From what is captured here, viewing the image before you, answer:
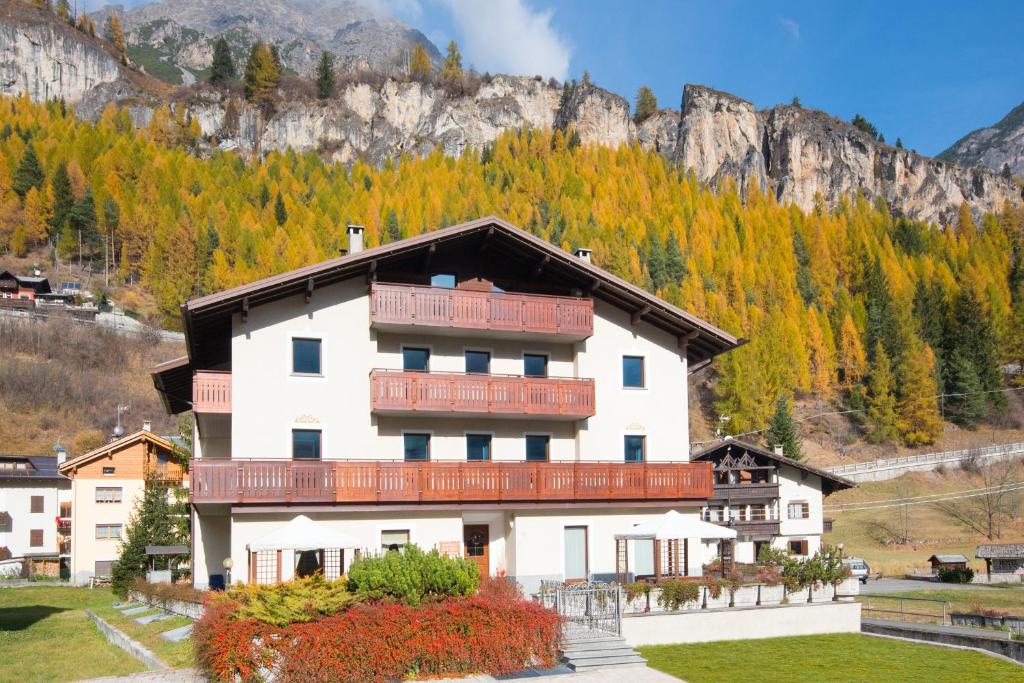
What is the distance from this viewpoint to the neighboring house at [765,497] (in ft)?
168

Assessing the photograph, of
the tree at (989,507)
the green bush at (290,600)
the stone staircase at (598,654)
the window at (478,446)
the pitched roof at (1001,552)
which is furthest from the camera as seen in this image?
the tree at (989,507)

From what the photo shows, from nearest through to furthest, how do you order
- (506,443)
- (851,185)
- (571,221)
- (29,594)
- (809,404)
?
1. (506,443)
2. (29,594)
3. (809,404)
4. (571,221)
5. (851,185)

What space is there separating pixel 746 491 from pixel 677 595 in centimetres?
2709

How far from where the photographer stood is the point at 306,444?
28.6 meters

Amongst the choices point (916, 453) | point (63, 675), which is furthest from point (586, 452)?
point (916, 453)

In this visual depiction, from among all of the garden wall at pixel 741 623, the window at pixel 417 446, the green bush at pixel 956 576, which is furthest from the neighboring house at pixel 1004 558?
the window at pixel 417 446

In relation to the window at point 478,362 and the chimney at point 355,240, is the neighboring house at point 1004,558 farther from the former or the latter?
the chimney at point 355,240

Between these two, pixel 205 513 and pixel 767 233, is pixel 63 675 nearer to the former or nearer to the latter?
pixel 205 513

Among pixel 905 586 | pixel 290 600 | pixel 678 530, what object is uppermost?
pixel 678 530

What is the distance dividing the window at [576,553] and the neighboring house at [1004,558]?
29.3 metres

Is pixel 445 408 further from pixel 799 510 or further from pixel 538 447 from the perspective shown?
pixel 799 510

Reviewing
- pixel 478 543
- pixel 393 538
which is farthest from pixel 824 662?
pixel 393 538

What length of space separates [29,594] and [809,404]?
87459 mm

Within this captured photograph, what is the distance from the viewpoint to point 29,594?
4212cm
